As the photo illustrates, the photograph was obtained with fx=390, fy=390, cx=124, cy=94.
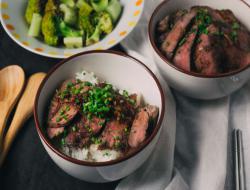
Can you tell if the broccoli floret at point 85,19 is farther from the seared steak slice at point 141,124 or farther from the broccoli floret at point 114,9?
the seared steak slice at point 141,124

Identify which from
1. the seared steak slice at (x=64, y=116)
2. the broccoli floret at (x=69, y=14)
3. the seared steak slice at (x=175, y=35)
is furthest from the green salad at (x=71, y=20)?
the seared steak slice at (x=64, y=116)

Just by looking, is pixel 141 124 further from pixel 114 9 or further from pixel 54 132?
pixel 114 9

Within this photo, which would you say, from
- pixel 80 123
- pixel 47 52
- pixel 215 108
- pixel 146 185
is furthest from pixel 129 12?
pixel 146 185

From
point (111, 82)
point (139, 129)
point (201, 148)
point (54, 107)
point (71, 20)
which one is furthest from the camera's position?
point (71, 20)

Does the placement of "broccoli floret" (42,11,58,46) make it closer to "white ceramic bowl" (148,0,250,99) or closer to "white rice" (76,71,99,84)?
"white rice" (76,71,99,84)

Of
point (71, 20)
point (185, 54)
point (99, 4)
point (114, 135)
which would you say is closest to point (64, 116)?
point (114, 135)
